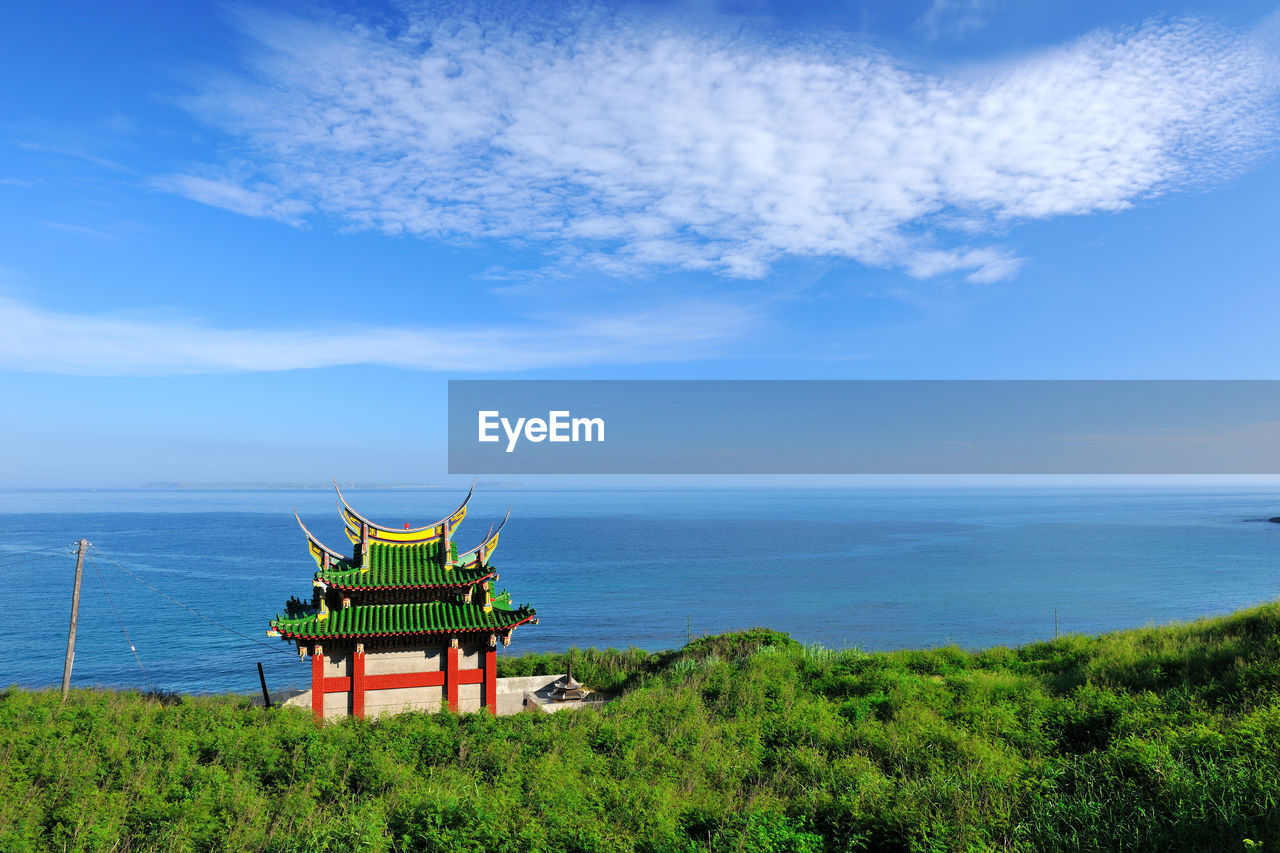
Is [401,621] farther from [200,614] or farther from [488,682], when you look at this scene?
[200,614]

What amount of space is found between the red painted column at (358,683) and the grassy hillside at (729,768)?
197 centimetres

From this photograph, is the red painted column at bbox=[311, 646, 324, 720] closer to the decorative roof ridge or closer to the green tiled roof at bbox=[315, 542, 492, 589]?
the green tiled roof at bbox=[315, 542, 492, 589]

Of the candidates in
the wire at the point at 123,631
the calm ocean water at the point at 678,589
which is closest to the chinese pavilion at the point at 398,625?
the wire at the point at 123,631

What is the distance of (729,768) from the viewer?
47.4 ft

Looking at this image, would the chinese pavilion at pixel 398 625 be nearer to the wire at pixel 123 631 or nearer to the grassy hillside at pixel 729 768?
the grassy hillside at pixel 729 768

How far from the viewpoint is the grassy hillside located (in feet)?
34.3

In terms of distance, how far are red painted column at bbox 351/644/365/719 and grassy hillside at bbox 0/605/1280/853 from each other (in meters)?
1.97

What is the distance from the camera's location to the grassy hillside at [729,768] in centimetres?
1047

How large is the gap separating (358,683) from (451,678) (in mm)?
2896

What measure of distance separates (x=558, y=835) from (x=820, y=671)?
56.4ft

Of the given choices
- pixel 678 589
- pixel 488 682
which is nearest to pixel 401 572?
pixel 488 682

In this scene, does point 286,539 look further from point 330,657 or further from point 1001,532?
point 1001,532

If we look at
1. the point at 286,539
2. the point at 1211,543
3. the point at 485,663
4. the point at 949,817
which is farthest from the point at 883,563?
the point at 286,539

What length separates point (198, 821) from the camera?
1176 cm
